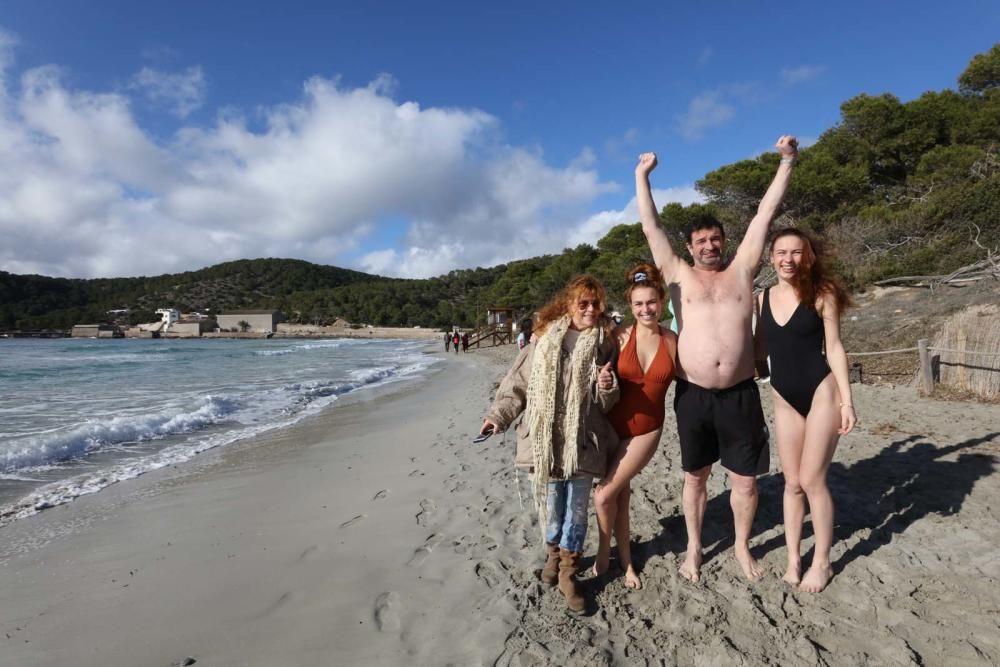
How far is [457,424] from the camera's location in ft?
23.9

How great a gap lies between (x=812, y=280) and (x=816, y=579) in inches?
57.0

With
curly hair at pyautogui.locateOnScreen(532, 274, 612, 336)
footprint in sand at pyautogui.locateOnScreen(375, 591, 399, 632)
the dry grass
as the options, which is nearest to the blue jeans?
curly hair at pyautogui.locateOnScreen(532, 274, 612, 336)

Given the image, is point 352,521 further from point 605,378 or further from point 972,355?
point 972,355

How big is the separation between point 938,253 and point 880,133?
35.8ft

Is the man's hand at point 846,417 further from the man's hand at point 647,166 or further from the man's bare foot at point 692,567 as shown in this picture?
the man's hand at point 647,166

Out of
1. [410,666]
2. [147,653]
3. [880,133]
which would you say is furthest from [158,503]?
[880,133]

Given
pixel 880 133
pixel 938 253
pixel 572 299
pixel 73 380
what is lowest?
pixel 73 380

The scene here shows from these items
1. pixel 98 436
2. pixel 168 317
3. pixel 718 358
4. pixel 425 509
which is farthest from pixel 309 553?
pixel 168 317

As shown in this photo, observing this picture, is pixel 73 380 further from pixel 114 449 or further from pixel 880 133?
pixel 880 133

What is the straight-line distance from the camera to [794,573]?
8.14 feet

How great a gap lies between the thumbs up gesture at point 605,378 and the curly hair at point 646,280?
1.28 ft

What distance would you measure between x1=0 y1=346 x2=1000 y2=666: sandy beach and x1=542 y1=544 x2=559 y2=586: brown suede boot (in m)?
0.08

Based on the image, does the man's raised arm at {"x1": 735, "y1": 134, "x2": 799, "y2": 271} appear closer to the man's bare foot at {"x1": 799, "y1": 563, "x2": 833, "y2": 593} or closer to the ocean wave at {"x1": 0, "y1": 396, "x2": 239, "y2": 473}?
the man's bare foot at {"x1": 799, "y1": 563, "x2": 833, "y2": 593}

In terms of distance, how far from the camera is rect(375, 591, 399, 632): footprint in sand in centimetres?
230
